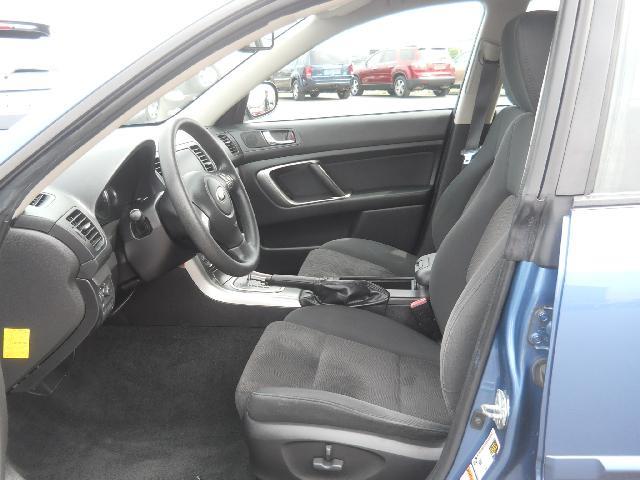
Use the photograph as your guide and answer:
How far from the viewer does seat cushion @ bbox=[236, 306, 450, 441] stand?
1.31 metres

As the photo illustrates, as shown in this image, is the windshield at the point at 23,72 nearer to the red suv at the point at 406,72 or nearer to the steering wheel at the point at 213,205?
the steering wheel at the point at 213,205

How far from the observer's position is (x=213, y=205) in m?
1.74

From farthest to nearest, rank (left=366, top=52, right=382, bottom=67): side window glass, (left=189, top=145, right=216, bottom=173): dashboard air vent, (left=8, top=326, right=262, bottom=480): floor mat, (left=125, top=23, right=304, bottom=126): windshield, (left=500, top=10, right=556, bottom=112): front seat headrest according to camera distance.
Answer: (left=366, top=52, right=382, bottom=67): side window glass → (left=125, top=23, right=304, bottom=126): windshield → (left=189, top=145, right=216, bottom=173): dashboard air vent → (left=8, top=326, right=262, bottom=480): floor mat → (left=500, top=10, right=556, bottom=112): front seat headrest

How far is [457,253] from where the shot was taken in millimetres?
1666

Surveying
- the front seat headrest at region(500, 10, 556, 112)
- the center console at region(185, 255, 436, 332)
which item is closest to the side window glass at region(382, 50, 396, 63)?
the center console at region(185, 255, 436, 332)

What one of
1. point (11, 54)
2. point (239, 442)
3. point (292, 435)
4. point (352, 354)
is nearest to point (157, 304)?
point (239, 442)

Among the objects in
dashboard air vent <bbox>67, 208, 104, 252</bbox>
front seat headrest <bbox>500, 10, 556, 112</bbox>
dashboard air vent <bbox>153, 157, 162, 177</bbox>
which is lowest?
dashboard air vent <bbox>67, 208, 104, 252</bbox>

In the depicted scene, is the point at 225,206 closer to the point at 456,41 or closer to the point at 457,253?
the point at 457,253

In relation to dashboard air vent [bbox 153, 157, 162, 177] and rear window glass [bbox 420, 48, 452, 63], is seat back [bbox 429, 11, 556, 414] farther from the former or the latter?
rear window glass [bbox 420, 48, 452, 63]

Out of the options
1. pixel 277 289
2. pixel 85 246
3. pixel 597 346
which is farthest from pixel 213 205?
pixel 597 346

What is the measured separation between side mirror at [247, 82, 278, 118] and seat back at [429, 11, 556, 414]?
1107mm

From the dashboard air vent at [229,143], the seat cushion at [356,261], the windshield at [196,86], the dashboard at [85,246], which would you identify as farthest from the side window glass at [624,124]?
the dashboard air vent at [229,143]

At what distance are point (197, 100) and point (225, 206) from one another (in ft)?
2.80

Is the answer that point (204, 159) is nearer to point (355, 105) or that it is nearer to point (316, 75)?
point (316, 75)
